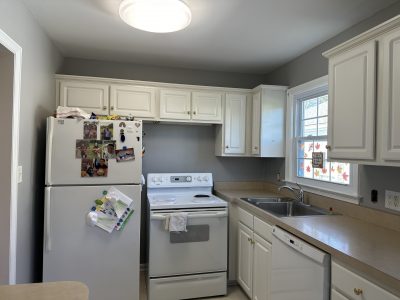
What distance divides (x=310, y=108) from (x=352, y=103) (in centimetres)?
106

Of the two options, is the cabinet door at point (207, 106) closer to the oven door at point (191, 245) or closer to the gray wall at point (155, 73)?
the gray wall at point (155, 73)

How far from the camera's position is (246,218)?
2.46 m

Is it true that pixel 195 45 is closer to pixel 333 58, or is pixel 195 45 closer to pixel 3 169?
pixel 333 58

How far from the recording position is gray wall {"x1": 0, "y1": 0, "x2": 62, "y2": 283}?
1792mm

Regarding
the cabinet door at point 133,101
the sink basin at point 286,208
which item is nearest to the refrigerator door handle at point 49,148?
the cabinet door at point 133,101

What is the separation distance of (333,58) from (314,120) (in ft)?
2.96

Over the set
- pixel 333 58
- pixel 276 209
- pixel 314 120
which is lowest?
pixel 276 209

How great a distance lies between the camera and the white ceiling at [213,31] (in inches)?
71.8

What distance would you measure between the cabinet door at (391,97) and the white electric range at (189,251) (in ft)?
4.94

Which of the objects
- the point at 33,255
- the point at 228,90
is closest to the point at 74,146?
the point at 33,255

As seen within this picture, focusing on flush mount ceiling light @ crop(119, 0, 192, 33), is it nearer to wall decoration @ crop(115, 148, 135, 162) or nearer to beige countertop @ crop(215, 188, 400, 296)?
wall decoration @ crop(115, 148, 135, 162)

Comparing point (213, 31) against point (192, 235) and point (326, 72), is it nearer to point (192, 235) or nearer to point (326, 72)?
point (326, 72)

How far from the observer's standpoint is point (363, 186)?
1.95 metres

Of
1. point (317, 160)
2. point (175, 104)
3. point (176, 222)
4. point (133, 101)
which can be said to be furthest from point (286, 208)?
point (133, 101)
